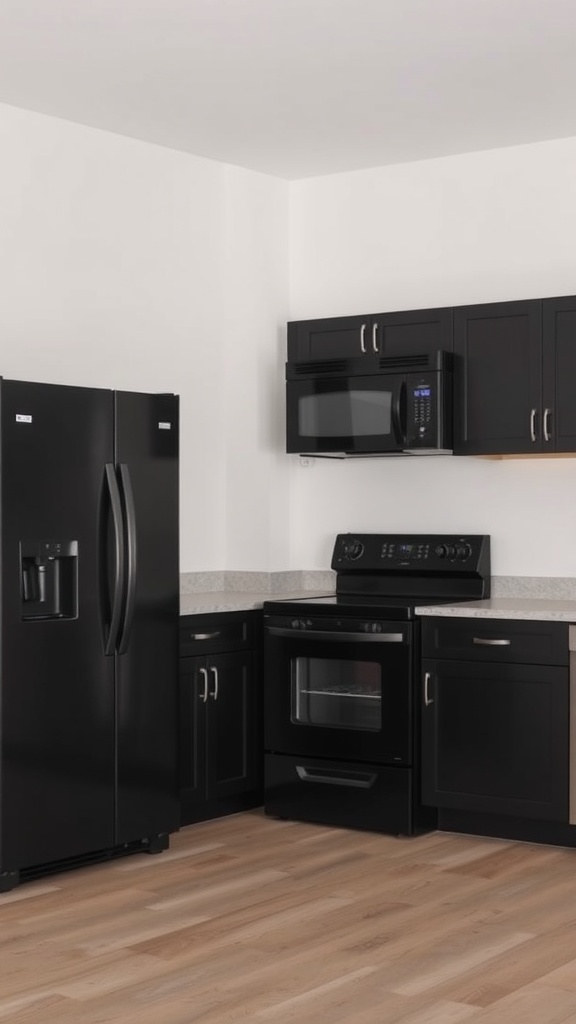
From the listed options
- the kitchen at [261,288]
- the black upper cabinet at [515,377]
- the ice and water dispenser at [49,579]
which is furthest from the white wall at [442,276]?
the ice and water dispenser at [49,579]

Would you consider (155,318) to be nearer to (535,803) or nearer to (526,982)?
(535,803)

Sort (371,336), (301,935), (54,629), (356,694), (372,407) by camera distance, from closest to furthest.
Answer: (301,935) < (54,629) < (356,694) < (372,407) < (371,336)

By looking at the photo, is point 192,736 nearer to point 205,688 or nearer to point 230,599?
point 205,688

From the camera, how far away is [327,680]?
17.2ft

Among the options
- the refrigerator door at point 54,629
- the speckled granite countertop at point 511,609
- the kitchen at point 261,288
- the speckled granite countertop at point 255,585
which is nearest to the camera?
the refrigerator door at point 54,629

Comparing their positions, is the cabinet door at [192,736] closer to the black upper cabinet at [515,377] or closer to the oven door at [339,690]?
the oven door at [339,690]

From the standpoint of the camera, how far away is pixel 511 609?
483 cm

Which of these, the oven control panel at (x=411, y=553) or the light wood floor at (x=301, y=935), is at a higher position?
the oven control panel at (x=411, y=553)

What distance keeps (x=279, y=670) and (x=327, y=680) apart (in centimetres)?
21

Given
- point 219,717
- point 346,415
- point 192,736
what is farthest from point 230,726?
point 346,415

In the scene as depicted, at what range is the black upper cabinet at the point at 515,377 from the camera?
16.5 feet

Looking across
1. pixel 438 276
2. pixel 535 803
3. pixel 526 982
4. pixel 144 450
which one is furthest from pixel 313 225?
pixel 526 982

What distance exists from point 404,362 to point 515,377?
458 millimetres

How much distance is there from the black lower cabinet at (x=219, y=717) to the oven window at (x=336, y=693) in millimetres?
197
